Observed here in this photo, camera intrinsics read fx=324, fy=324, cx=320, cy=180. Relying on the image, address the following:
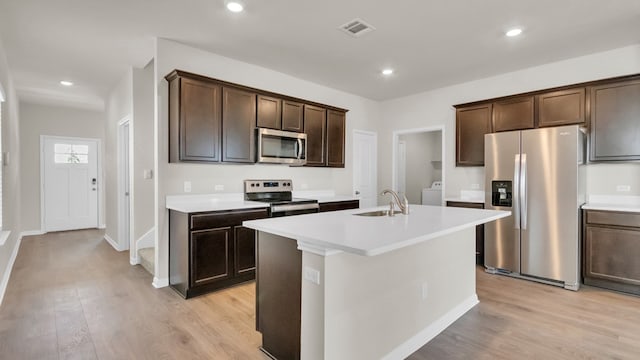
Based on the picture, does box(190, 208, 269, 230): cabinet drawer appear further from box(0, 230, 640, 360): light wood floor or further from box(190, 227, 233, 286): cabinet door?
box(0, 230, 640, 360): light wood floor

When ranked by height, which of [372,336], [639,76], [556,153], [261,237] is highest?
[639,76]

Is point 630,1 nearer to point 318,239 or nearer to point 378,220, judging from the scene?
point 378,220

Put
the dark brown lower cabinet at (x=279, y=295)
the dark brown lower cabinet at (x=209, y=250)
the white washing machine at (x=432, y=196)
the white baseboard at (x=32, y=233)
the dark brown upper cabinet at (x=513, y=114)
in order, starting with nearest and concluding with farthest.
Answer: the dark brown lower cabinet at (x=279, y=295) < the dark brown lower cabinet at (x=209, y=250) < the dark brown upper cabinet at (x=513, y=114) < the white baseboard at (x=32, y=233) < the white washing machine at (x=432, y=196)

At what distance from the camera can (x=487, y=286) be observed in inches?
140

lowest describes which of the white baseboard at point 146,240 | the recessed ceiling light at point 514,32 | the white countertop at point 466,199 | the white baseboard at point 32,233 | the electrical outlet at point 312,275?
the white baseboard at point 32,233

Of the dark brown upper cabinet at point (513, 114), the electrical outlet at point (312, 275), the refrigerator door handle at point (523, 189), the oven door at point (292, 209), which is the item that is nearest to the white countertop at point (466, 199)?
the refrigerator door handle at point (523, 189)

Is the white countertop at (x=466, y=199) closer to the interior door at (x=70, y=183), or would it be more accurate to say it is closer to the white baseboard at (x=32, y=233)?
the interior door at (x=70, y=183)

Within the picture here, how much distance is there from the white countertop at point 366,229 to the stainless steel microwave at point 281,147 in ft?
5.82

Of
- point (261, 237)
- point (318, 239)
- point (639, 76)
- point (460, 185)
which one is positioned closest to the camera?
point (318, 239)

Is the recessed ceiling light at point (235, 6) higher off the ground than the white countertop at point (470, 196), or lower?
higher

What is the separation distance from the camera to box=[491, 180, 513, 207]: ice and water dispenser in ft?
12.9

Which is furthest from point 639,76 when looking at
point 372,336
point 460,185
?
point 372,336

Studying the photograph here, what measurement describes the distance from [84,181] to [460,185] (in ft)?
24.8

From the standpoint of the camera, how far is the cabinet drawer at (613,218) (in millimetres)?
3262
